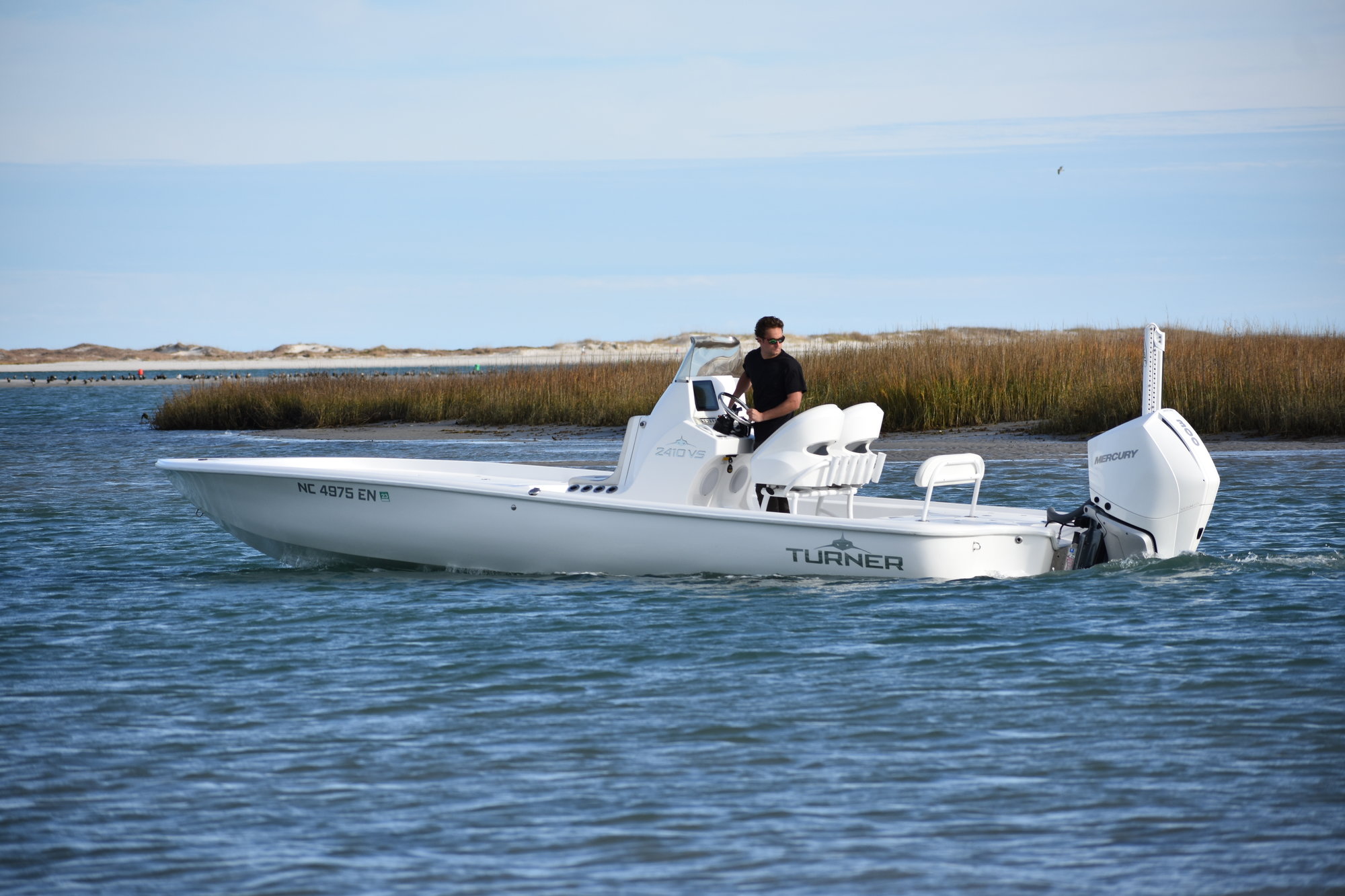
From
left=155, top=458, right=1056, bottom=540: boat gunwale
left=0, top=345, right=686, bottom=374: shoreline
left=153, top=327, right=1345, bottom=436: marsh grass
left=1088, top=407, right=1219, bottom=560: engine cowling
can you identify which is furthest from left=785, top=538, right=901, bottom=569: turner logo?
left=0, top=345, right=686, bottom=374: shoreline

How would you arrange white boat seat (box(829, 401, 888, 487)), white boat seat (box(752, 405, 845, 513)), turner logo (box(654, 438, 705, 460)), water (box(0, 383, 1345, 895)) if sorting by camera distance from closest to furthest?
water (box(0, 383, 1345, 895)), white boat seat (box(752, 405, 845, 513)), white boat seat (box(829, 401, 888, 487)), turner logo (box(654, 438, 705, 460))

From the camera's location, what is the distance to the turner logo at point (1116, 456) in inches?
322

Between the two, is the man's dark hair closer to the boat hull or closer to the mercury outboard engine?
the boat hull

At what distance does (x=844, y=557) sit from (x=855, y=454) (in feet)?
2.42

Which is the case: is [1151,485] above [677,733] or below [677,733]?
above

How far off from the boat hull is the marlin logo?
1.52ft

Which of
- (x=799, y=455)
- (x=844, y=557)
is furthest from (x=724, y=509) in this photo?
(x=844, y=557)

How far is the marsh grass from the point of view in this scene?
63.2 ft

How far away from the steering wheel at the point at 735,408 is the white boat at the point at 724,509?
0.02 m

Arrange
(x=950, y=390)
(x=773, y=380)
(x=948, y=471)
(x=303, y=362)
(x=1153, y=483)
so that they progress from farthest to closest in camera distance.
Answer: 1. (x=303, y=362)
2. (x=950, y=390)
3. (x=773, y=380)
4. (x=948, y=471)
5. (x=1153, y=483)

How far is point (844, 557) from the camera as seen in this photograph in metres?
8.36

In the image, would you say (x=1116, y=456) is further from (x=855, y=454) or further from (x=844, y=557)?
(x=844, y=557)

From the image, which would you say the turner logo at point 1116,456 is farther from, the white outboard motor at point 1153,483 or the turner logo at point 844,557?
the turner logo at point 844,557

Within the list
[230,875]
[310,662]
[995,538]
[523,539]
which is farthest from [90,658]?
[995,538]
